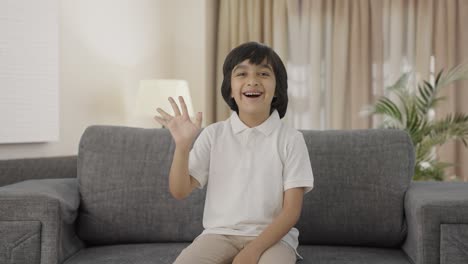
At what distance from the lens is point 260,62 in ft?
7.43

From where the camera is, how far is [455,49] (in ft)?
16.8

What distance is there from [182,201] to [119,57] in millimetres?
2525

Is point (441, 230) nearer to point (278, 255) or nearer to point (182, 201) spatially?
point (278, 255)

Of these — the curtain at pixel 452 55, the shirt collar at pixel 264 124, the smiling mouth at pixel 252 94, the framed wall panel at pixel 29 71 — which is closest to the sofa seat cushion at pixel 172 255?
the shirt collar at pixel 264 124

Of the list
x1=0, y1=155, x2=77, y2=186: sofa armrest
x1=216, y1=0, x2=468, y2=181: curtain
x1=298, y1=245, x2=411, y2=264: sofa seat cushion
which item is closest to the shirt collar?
x1=298, y1=245, x2=411, y2=264: sofa seat cushion

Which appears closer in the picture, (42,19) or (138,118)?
(42,19)

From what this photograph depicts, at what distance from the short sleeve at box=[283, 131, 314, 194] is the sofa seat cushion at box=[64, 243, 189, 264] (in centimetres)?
48

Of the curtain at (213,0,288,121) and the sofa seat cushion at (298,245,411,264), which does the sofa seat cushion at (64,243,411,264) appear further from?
the curtain at (213,0,288,121)

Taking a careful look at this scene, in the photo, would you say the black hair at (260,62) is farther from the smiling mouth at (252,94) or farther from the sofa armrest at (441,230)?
the sofa armrest at (441,230)

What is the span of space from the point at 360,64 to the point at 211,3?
4.16ft

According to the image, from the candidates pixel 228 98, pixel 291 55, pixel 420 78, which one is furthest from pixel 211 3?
pixel 228 98

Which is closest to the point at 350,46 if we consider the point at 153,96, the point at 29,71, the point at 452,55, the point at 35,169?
the point at 452,55

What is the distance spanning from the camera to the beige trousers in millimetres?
2041

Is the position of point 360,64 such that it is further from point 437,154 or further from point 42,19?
point 42,19
